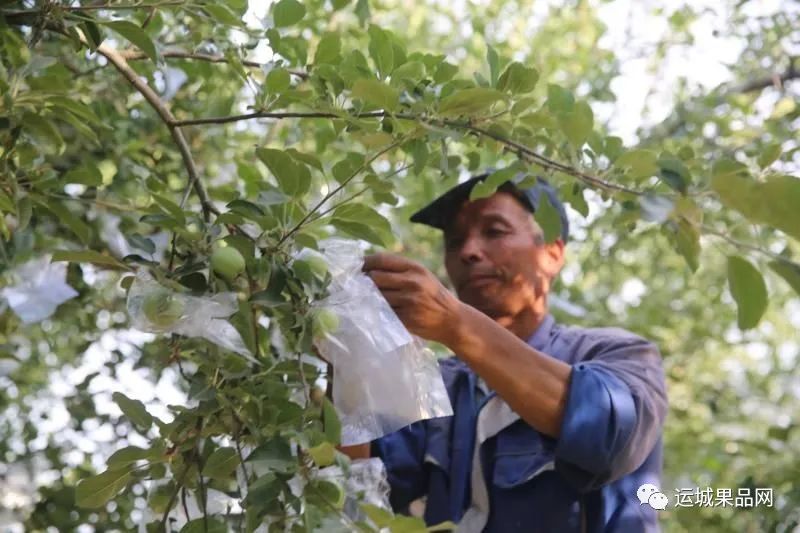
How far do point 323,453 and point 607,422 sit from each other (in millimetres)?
555

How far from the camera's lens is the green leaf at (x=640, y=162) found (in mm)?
1275

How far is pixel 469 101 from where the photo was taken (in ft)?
3.90

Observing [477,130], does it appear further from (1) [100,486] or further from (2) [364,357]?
(1) [100,486]

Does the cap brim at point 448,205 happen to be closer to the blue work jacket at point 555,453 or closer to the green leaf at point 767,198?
the blue work jacket at point 555,453

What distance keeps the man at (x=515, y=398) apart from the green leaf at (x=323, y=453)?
0.36 m

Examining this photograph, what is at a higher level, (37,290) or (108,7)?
(108,7)

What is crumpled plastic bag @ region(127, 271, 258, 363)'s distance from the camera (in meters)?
1.15

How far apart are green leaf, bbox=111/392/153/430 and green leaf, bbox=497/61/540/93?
52 centimetres

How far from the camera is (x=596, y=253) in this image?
3.22 meters

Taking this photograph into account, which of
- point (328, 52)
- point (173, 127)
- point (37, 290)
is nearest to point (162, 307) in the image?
point (173, 127)

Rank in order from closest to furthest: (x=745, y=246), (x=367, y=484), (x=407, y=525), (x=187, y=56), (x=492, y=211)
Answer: (x=407, y=525) < (x=745, y=246) < (x=367, y=484) < (x=187, y=56) < (x=492, y=211)

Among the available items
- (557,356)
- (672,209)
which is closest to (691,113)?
(557,356)

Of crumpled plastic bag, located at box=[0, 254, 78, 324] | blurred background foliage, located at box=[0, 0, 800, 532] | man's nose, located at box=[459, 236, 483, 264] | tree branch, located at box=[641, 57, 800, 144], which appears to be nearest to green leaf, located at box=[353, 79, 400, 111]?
blurred background foliage, located at box=[0, 0, 800, 532]

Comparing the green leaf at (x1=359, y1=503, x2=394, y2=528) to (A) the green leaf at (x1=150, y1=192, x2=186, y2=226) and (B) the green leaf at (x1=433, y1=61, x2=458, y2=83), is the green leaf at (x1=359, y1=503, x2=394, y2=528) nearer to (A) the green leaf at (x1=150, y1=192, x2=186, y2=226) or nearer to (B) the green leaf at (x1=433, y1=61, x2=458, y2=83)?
(A) the green leaf at (x1=150, y1=192, x2=186, y2=226)
